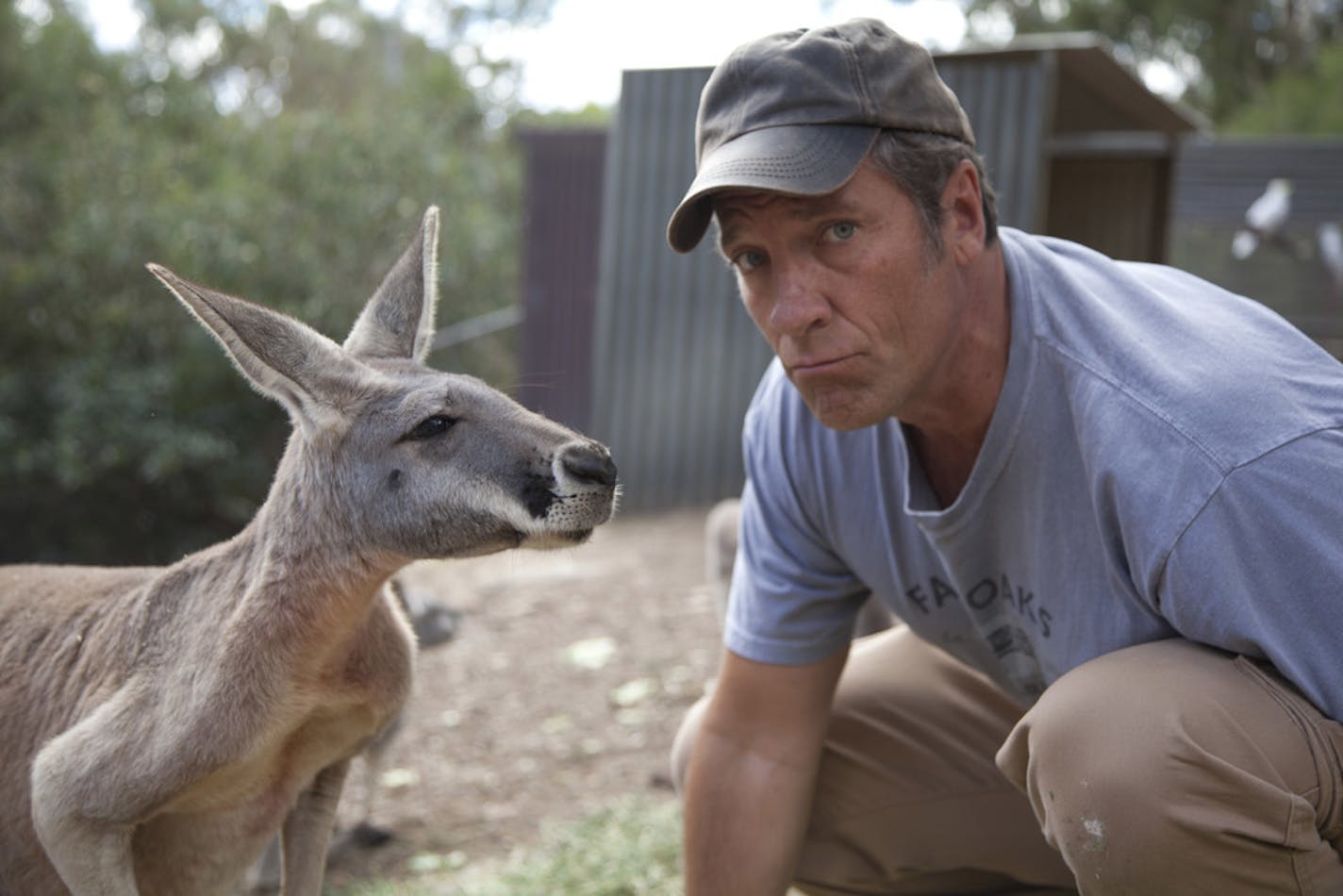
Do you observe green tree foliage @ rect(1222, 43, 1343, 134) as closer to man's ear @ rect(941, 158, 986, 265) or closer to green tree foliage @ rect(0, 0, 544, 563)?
green tree foliage @ rect(0, 0, 544, 563)

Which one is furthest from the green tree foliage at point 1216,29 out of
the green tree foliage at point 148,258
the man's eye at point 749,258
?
the man's eye at point 749,258

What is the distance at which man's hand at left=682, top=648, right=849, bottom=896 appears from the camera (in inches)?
114

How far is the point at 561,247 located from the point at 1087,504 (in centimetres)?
1153

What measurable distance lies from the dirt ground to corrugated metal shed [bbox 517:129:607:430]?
566cm

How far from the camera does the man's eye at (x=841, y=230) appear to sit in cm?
254

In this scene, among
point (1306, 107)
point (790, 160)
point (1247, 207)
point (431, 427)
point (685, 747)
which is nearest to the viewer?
point (790, 160)

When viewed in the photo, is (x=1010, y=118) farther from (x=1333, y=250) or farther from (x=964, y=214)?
(x=964, y=214)

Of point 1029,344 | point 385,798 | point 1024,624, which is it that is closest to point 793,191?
point 1029,344

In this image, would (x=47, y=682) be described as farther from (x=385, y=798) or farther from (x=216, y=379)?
(x=216, y=379)

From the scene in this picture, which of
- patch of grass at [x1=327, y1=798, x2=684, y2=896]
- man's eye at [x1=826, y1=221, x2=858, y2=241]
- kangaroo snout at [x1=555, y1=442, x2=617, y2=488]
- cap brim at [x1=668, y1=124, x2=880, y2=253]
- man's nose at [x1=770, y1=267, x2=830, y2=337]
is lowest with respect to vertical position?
patch of grass at [x1=327, y1=798, x2=684, y2=896]

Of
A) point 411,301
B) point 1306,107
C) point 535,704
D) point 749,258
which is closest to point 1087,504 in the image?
point 749,258

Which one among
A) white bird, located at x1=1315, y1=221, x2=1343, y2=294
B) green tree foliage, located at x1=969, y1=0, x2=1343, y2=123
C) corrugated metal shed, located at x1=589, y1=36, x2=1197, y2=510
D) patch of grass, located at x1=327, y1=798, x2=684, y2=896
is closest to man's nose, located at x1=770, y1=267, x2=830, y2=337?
patch of grass, located at x1=327, y1=798, x2=684, y2=896

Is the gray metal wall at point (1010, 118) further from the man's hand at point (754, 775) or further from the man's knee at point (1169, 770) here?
the man's knee at point (1169, 770)

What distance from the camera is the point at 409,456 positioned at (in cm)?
274
